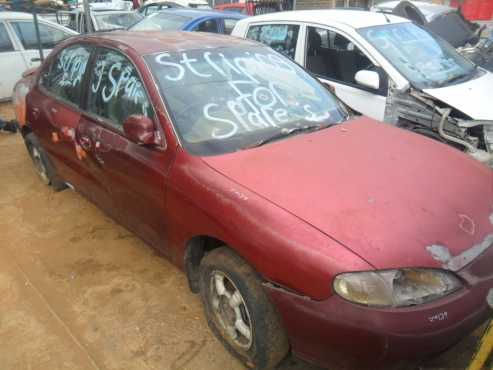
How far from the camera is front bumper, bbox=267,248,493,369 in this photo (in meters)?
1.75

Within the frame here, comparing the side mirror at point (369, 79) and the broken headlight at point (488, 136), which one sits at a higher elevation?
the side mirror at point (369, 79)

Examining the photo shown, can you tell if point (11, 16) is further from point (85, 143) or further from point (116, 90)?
point (116, 90)

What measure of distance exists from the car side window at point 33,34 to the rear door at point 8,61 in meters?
0.17

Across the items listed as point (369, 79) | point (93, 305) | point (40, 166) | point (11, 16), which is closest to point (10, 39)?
point (11, 16)

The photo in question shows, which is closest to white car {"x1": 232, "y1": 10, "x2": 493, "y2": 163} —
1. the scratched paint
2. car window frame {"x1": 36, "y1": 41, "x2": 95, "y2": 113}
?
car window frame {"x1": 36, "y1": 41, "x2": 95, "y2": 113}

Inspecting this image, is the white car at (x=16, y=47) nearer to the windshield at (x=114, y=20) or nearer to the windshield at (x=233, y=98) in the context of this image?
the windshield at (x=114, y=20)

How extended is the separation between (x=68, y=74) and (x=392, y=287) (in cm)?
306

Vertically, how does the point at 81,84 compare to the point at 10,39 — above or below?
above

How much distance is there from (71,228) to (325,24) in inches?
135

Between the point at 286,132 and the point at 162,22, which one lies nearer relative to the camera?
the point at 286,132

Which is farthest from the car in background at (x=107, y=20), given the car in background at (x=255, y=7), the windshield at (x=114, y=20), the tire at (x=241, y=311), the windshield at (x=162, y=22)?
the tire at (x=241, y=311)

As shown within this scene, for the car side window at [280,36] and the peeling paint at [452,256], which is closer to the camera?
the peeling paint at [452,256]

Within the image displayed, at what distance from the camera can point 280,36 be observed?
5285 millimetres

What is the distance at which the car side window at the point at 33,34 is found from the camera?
25.6 feet
